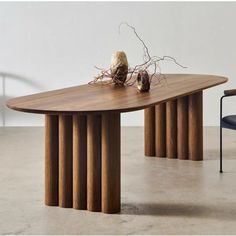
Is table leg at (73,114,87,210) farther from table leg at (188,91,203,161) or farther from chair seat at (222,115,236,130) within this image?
table leg at (188,91,203,161)

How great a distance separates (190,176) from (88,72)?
9.07ft

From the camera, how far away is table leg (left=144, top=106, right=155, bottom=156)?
5.34 metres

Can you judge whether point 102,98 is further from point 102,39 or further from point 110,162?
point 102,39

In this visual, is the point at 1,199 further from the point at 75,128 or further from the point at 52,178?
the point at 75,128

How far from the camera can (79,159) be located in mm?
3797

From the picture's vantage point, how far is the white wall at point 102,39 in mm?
6918

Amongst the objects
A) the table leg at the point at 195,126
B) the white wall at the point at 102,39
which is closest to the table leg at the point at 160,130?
the table leg at the point at 195,126

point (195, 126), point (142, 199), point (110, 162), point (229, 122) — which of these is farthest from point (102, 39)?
point (110, 162)

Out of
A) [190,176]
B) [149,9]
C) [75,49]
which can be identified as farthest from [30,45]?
[190,176]

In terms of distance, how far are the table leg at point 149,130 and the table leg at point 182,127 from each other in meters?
0.24

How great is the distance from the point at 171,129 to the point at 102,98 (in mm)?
1406

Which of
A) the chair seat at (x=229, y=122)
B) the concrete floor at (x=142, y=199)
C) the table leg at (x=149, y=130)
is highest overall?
the chair seat at (x=229, y=122)

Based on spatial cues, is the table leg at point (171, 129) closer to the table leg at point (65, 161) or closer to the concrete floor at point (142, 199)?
the concrete floor at point (142, 199)

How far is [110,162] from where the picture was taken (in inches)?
146
